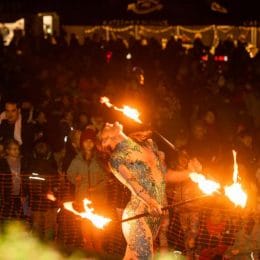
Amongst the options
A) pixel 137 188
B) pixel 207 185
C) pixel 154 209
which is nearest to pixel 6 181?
pixel 137 188

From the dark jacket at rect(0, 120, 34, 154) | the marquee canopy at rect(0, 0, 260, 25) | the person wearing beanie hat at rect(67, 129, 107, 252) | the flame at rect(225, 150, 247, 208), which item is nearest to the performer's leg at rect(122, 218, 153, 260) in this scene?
the flame at rect(225, 150, 247, 208)

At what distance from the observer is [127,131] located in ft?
30.0

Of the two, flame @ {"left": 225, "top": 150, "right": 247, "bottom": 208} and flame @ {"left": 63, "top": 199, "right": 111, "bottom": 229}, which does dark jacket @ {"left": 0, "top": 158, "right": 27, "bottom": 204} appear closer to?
flame @ {"left": 63, "top": 199, "right": 111, "bottom": 229}

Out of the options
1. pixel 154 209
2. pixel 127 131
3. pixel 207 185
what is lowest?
pixel 154 209

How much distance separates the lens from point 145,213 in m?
7.12

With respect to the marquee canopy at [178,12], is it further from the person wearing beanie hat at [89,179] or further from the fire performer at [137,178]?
the fire performer at [137,178]

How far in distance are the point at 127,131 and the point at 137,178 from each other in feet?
6.53

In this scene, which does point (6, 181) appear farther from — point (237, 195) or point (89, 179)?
point (237, 195)

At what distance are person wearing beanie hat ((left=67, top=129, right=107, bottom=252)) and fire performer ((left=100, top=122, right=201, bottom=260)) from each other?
2146 mm

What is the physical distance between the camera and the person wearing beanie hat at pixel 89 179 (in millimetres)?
9492

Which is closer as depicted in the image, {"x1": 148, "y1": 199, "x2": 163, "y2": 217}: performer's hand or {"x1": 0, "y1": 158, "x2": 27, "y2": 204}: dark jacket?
{"x1": 148, "y1": 199, "x2": 163, "y2": 217}: performer's hand

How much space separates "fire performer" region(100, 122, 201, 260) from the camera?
713 centimetres

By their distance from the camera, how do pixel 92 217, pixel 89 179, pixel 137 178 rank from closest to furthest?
pixel 137 178 < pixel 92 217 < pixel 89 179

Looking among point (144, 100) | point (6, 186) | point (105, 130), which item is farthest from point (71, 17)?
point (105, 130)
